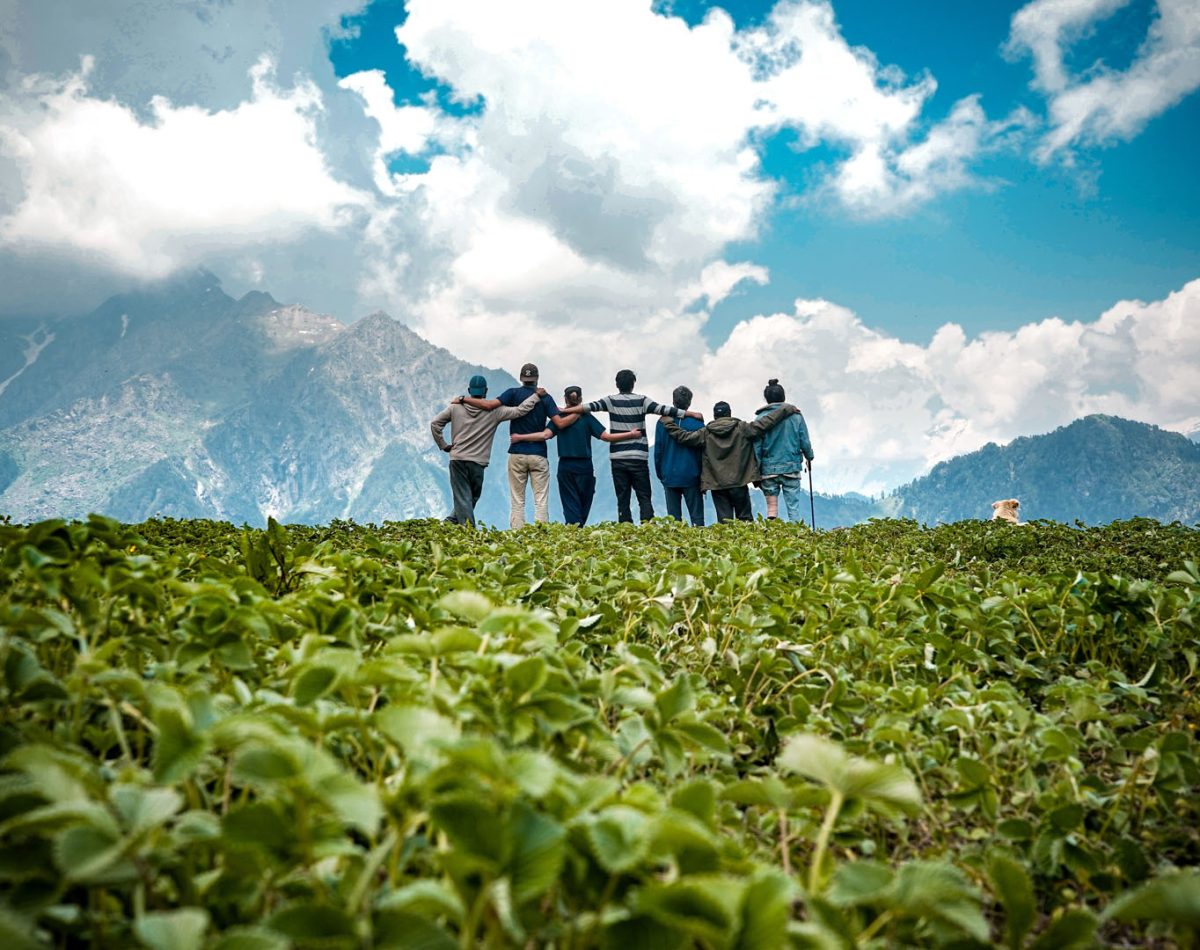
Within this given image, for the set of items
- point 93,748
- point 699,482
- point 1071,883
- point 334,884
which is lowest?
point 1071,883

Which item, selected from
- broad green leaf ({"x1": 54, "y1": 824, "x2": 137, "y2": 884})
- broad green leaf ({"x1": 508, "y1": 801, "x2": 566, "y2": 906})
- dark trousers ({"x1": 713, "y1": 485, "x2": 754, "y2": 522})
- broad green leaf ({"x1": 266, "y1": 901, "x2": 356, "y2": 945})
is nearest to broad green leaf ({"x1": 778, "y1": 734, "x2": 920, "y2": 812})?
broad green leaf ({"x1": 508, "y1": 801, "x2": 566, "y2": 906})

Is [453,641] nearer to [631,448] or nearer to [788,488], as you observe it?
[631,448]

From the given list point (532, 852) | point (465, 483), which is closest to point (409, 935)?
point (532, 852)

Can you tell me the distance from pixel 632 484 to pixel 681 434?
1.51 meters

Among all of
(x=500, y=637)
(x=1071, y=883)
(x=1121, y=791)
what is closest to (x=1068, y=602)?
(x=1121, y=791)

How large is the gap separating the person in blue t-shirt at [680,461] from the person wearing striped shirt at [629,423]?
22 cm

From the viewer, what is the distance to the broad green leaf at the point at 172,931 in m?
0.98

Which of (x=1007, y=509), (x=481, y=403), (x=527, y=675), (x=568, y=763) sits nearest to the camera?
(x=527, y=675)

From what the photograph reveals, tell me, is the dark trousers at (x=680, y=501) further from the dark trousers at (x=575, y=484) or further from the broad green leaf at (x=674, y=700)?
the broad green leaf at (x=674, y=700)

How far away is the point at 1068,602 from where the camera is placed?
4320mm

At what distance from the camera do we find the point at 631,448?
54.4 ft

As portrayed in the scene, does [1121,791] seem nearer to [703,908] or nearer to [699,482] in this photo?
[703,908]

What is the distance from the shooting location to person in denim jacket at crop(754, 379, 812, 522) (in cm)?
1666

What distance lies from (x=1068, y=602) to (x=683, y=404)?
12870 mm
